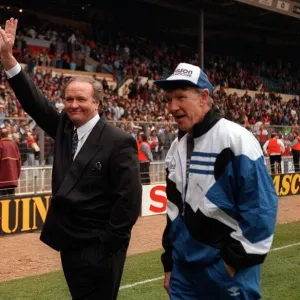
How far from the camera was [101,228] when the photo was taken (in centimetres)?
366

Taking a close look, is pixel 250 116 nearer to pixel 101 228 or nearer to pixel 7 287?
pixel 7 287

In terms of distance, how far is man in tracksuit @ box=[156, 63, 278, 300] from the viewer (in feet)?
9.78

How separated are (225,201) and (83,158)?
99cm

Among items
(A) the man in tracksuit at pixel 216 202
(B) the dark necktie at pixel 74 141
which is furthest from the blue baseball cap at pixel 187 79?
(B) the dark necktie at pixel 74 141

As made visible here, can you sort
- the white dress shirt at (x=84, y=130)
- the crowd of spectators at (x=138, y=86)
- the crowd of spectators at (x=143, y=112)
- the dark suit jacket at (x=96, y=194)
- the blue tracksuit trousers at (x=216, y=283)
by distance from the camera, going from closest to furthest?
1. the blue tracksuit trousers at (x=216, y=283)
2. the dark suit jacket at (x=96, y=194)
3. the white dress shirt at (x=84, y=130)
4. the crowd of spectators at (x=143, y=112)
5. the crowd of spectators at (x=138, y=86)

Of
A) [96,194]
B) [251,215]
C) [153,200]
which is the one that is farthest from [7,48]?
[153,200]

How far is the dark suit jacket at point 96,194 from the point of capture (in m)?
3.59

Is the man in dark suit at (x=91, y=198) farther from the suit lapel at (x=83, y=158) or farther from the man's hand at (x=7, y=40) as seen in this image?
the man's hand at (x=7, y=40)

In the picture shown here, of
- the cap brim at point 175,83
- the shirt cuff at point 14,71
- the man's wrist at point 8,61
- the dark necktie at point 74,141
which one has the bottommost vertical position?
the dark necktie at point 74,141

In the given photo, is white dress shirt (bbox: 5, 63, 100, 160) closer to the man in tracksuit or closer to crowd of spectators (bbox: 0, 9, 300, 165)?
the man in tracksuit

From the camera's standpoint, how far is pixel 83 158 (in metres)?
3.68

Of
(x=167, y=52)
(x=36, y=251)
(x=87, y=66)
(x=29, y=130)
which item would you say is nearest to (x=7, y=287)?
(x=36, y=251)

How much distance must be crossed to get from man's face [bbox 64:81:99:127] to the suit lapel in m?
0.11

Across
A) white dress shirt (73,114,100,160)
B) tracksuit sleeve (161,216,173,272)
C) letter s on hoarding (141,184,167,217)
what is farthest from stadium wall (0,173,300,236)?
tracksuit sleeve (161,216,173,272)
